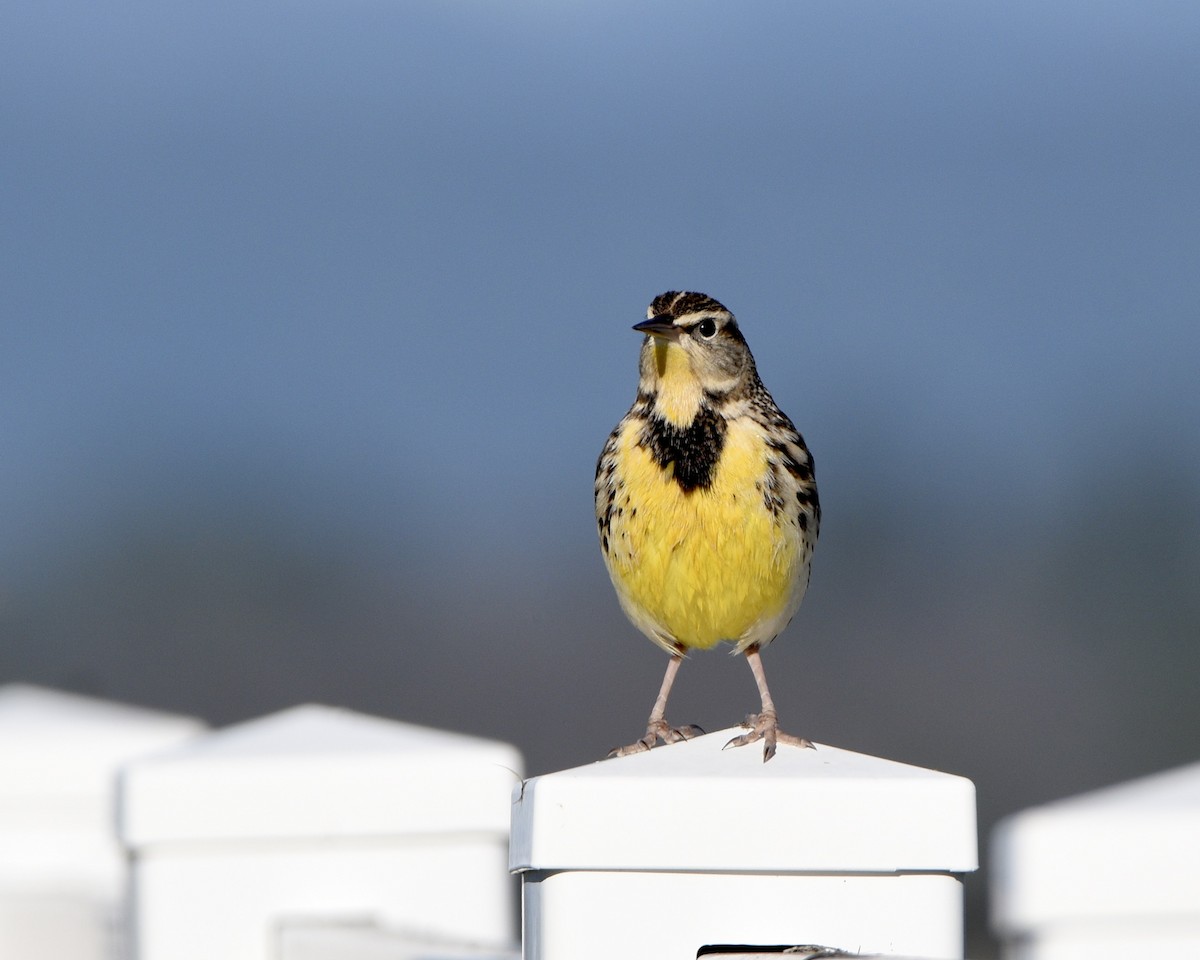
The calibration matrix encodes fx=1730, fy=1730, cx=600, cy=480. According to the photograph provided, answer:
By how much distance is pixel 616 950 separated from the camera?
222 centimetres

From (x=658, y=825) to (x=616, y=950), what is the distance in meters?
0.17

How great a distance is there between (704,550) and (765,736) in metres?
0.75

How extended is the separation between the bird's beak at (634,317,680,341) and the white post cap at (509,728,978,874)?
192 centimetres

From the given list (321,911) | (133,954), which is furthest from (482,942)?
(133,954)

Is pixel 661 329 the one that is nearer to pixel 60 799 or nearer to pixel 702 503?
pixel 702 503

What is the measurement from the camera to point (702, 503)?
12.1 ft

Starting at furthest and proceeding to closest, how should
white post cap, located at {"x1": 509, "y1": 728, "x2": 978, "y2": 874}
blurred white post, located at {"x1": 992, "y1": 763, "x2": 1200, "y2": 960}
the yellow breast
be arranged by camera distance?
the yellow breast < blurred white post, located at {"x1": 992, "y1": 763, "x2": 1200, "y2": 960} < white post cap, located at {"x1": 509, "y1": 728, "x2": 978, "y2": 874}

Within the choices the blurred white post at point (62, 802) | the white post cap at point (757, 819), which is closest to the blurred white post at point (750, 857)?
the white post cap at point (757, 819)

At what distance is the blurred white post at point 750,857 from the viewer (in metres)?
2.17

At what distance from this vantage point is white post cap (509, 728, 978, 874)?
2168 millimetres

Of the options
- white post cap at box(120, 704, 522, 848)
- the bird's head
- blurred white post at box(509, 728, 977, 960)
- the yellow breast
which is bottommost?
blurred white post at box(509, 728, 977, 960)

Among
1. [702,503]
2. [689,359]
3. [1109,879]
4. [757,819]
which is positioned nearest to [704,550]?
[702,503]

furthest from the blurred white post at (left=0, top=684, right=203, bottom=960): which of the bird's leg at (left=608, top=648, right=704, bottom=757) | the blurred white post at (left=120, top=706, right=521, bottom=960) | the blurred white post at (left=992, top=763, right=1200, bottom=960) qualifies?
the blurred white post at (left=992, top=763, right=1200, bottom=960)

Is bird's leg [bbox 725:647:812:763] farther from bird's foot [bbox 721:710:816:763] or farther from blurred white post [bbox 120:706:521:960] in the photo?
blurred white post [bbox 120:706:521:960]
